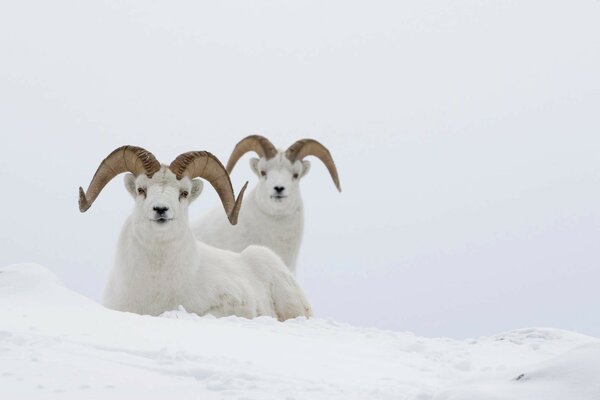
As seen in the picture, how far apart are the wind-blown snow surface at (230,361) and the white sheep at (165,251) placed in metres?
1.67

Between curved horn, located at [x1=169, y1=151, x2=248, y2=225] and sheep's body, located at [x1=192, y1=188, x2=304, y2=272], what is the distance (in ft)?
11.2

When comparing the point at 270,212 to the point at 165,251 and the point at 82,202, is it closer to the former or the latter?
the point at 165,251

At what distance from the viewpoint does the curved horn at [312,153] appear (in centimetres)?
1557

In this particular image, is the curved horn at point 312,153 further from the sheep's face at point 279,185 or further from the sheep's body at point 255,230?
the sheep's body at point 255,230

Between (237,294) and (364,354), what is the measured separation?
3.65m

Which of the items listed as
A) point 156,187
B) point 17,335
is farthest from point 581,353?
point 156,187

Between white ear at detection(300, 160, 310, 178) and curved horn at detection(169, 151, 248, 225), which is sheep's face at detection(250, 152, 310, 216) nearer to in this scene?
white ear at detection(300, 160, 310, 178)

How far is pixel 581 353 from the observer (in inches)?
199

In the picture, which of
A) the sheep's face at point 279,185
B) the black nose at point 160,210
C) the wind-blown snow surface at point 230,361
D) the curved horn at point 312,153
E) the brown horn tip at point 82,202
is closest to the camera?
the wind-blown snow surface at point 230,361

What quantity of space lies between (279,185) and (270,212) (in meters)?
0.48

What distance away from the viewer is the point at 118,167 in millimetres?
10992

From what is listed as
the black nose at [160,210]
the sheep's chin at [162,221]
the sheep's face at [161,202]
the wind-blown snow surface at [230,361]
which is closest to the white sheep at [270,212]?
the sheep's face at [161,202]

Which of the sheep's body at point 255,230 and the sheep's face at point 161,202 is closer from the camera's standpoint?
the sheep's face at point 161,202

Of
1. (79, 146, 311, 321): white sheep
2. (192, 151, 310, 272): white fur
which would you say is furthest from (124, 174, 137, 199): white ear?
(192, 151, 310, 272): white fur
